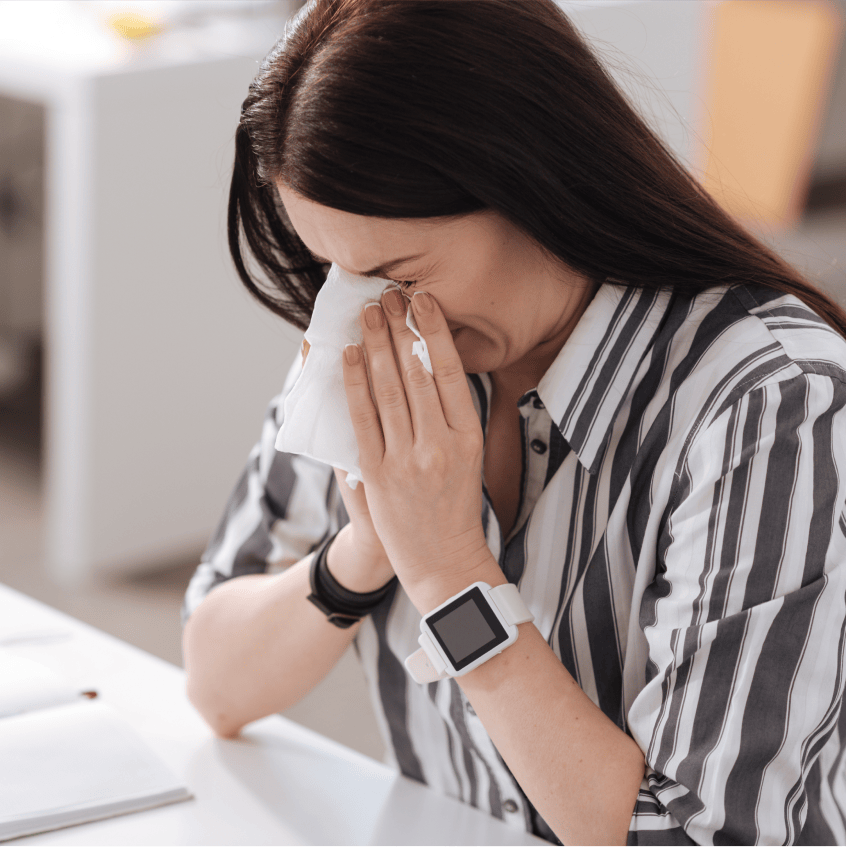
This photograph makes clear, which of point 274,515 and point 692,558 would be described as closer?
point 692,558

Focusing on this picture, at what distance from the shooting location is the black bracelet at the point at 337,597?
0.89 metres

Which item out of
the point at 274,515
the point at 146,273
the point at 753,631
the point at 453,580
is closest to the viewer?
the point at 753,631

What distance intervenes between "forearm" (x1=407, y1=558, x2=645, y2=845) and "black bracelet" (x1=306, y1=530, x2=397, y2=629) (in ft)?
0.54

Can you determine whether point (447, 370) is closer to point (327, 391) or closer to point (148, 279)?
point (327, 391)

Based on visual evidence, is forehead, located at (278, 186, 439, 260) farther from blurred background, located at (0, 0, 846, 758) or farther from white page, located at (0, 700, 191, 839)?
blurred background, located at (0, 0, 846, 758)

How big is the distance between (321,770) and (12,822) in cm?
23

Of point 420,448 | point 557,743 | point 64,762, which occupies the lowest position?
point 557,743

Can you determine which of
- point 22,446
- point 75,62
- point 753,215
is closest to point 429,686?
point 753,215

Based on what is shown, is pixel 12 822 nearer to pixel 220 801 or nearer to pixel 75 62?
pixel 220 801

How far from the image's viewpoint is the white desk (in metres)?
0.76

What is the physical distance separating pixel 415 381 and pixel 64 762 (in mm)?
385

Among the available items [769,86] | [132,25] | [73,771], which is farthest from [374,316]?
[769,86]

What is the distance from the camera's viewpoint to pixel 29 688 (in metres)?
0.89

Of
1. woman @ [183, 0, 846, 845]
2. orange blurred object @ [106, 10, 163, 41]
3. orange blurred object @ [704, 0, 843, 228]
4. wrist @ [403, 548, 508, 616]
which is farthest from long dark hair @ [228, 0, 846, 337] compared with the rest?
orange blurred object @ [704, 0, 843, 228]
